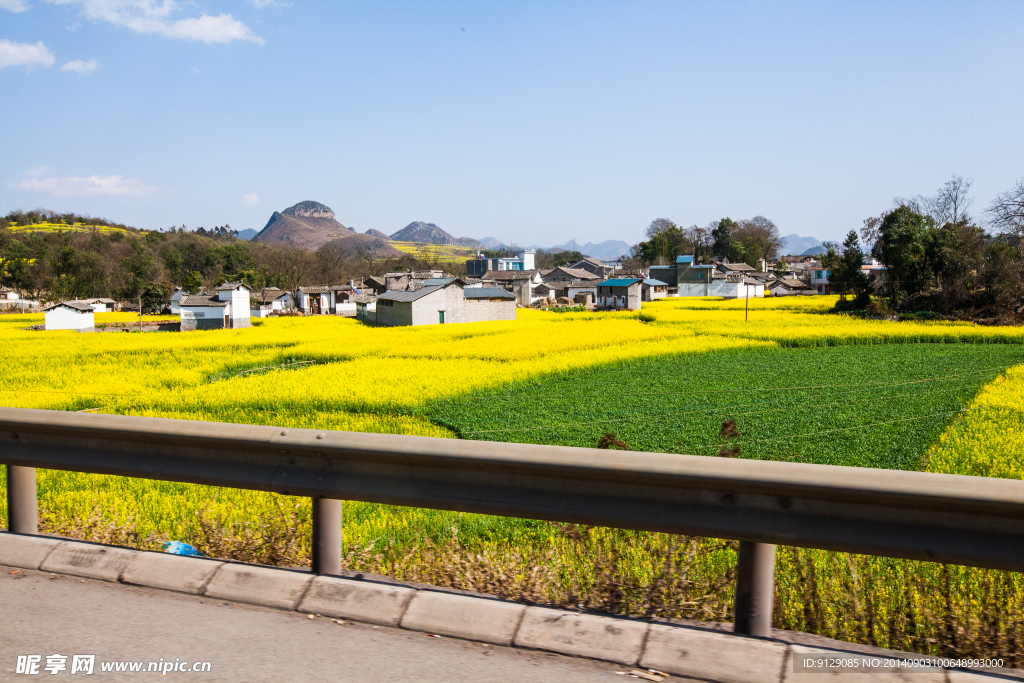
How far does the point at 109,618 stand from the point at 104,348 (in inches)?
1138

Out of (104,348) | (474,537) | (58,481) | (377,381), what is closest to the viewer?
(474,537)

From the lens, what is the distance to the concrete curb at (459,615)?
276 cm

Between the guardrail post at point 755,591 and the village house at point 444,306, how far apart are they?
4427cm

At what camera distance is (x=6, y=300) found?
5050 cm

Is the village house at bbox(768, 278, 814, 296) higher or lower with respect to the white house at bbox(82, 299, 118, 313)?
higher

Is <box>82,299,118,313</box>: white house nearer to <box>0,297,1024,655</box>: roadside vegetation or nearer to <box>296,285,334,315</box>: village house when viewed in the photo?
<box>0,297,1024,655</box>: roadside vegetation

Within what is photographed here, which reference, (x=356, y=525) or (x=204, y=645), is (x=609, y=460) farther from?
(x=356, y=525)

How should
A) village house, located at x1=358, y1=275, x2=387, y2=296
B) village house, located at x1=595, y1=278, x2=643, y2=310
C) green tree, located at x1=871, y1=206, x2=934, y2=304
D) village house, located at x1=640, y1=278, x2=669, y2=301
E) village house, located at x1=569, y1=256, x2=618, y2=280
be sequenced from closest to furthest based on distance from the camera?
green tree, located at x1=871, y1=206, x2=934, y2=304, village house, located at x1=595, y1=278, x2=643, y2=310, village house, located at x1=358, y1=275, x2=387, y2=296, village house, located at x1=640, y1=278, x2=669, y2=301, village house, located at x1=569, y1=256, x2=618, y2=280

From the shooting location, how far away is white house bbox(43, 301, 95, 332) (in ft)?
127

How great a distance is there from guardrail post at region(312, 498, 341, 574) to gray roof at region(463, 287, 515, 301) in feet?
159

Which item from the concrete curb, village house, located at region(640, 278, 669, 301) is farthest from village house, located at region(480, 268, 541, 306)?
the concrete curb

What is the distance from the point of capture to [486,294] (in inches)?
2083

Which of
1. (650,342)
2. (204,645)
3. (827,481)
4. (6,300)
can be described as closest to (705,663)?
(827,481)

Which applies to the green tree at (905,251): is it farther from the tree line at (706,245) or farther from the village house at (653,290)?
the tree line at (706,245)
